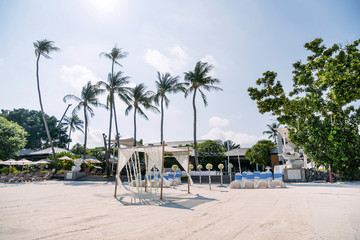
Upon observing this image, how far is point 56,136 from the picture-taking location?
4438 centimetres

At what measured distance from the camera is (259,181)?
12.1 metres

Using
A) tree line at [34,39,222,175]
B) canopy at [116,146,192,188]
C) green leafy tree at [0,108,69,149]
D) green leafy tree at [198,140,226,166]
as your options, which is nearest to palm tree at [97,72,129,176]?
tree line at [34,39,222,175]

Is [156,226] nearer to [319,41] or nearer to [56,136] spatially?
[319,41]

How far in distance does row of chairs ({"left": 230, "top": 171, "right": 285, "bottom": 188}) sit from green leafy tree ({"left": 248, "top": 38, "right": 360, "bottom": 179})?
14.3 feet

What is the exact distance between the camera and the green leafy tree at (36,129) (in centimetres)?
4444

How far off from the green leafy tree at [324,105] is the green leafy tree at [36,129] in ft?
142

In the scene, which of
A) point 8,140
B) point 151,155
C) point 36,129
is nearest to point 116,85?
point 8,140

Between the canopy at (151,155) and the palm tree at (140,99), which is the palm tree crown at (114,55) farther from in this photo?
the canopy at (151,155)

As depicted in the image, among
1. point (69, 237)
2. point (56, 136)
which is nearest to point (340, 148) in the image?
point (69, 237)

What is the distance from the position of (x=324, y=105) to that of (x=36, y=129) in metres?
51.5

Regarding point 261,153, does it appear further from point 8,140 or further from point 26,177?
point 8,140

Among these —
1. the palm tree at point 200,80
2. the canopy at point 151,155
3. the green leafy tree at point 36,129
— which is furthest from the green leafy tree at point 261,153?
the green leafy tree at point 36,129

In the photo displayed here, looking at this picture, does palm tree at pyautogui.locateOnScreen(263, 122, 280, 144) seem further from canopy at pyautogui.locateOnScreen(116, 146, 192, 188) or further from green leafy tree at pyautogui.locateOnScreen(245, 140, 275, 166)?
canopy at pyautogui.locateOnScreen(116, 146, 192, 188)

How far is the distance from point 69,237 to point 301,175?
52.0 feet
